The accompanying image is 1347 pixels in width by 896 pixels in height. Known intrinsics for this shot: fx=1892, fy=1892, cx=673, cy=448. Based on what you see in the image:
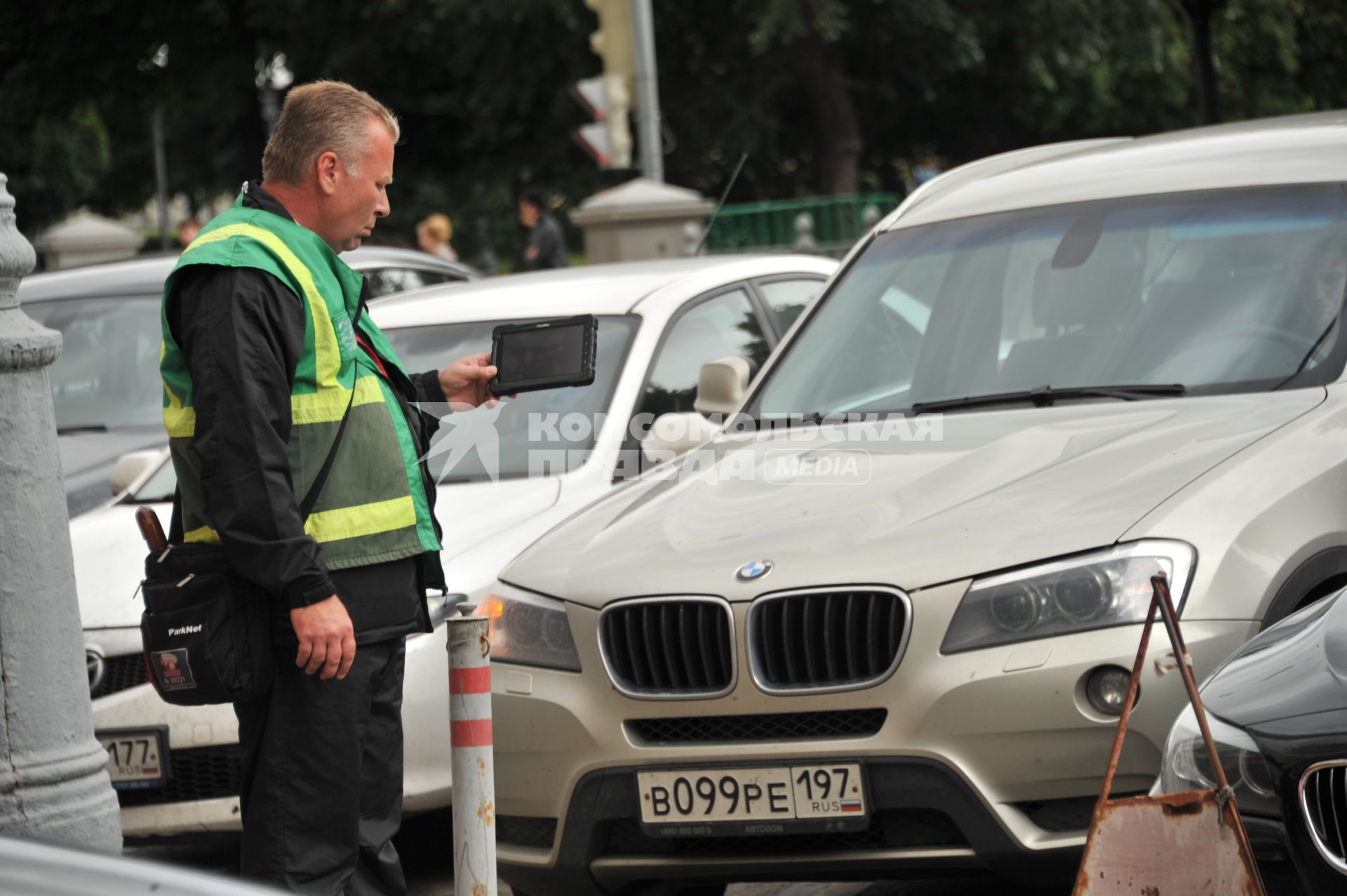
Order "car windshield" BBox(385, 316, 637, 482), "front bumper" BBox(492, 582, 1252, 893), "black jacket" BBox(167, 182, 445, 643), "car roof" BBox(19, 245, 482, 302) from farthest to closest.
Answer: "car roof" BBox(19, 245, 482, 302) → "car windshield" BBox(385, 316, 637, 482) → "front bumper" BBox(492, 582, 1252, 893) → "black jacket" BBox(167, 182, 445, 643)

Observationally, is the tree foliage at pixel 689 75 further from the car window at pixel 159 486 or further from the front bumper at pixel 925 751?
the front bumper at pixel 925 751

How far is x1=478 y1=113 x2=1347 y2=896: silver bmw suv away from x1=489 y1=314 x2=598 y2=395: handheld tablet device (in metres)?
0.52

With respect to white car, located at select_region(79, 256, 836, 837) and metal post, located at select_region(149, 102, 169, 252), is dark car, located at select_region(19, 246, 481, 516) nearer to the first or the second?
white car, located at select_region(79, 256, 836, 837)

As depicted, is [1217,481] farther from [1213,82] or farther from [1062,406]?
[1213,82]

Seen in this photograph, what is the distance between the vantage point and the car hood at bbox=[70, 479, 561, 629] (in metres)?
5.59

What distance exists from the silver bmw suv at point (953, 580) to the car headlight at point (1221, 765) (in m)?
0.30

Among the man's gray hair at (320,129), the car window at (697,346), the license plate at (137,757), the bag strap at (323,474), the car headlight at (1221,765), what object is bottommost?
the license plate at (137,757)

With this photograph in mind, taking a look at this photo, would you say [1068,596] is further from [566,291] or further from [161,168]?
[161,168]

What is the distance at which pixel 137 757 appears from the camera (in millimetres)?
5402

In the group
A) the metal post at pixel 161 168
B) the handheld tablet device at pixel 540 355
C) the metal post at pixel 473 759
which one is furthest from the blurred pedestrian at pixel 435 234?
the metal post at pixel 161 168

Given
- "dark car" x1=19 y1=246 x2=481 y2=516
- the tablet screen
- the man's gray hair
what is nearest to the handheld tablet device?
the tablet screen

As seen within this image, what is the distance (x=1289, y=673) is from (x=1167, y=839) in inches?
14.0

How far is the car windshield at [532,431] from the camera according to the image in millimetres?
5973

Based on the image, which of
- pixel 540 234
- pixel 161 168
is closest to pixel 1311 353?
pixel 540 234
